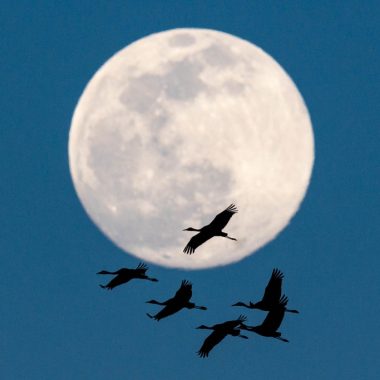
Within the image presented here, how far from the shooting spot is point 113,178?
44.0 meters

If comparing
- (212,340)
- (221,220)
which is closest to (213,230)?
(221,220)

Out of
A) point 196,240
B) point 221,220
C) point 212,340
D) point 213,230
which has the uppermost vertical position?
point 221,220

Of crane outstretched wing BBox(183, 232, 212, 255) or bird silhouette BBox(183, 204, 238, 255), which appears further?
crane outstretched wing BBox(183, 232, 212, 255)

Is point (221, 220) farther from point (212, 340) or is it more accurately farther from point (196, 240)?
point (212, 340)

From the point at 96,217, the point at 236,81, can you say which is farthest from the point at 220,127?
the point at 96,217

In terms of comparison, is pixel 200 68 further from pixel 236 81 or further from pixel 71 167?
pixel 71 167

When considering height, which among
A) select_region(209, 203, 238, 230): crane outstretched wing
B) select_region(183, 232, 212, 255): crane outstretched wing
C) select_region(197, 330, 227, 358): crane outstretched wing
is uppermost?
select_region(209, 203, 238, 230): crane outstretched wing

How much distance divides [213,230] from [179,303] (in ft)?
8.19

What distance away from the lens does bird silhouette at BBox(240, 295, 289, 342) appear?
3925 centimetres

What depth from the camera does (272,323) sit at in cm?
3953

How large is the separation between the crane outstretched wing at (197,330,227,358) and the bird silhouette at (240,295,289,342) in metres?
1.26

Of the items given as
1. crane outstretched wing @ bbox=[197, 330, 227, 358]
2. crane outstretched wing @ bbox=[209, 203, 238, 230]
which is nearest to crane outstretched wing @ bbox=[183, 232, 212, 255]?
crane outstretched wing @ bbox=[209, 203, 238, 230]

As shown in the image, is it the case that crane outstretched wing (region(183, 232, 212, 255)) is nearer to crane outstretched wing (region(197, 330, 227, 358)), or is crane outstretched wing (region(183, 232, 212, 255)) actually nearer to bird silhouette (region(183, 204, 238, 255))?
bird silhouette (region(183, 204, 238, 255))

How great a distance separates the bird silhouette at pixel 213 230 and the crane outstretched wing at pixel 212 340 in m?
2.72
